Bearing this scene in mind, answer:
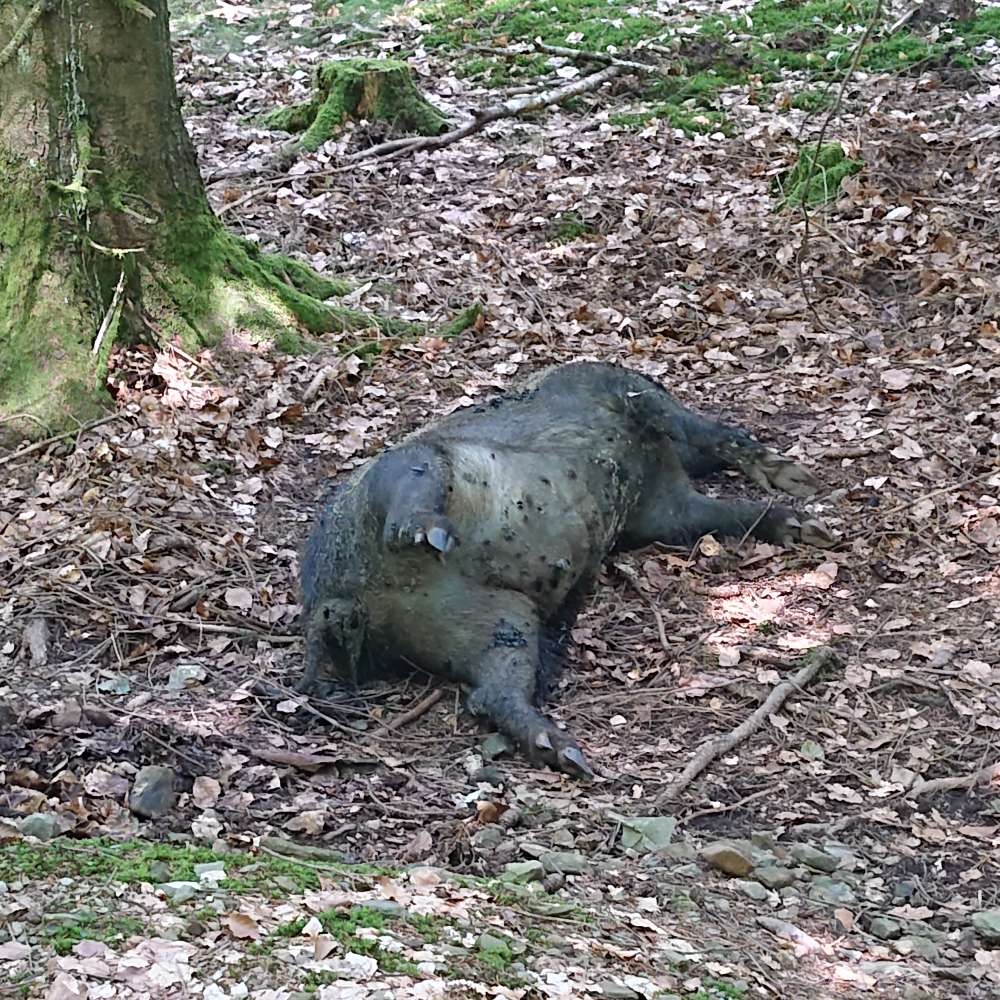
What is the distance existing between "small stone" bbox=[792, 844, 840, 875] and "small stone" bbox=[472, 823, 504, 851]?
3.15 feet

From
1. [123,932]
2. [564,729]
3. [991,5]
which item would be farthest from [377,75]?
[123,932]

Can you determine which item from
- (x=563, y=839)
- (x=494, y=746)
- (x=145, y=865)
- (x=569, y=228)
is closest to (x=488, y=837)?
(x=563, y=839)

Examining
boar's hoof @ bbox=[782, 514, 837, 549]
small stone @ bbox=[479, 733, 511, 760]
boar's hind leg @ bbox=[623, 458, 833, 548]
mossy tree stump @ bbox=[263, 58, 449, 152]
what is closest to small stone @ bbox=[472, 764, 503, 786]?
small stone @ bbox=[479, 733, 511, 760]

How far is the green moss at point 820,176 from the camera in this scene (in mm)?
10031

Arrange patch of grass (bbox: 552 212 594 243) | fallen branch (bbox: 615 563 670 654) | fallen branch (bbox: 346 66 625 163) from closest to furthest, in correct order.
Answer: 1. fallen branch (bbox: 615 563 670 654)
2. patch of grass (bbox: 552 212 594 243)
3. fallen branch (bbox: 346 66 625 163)

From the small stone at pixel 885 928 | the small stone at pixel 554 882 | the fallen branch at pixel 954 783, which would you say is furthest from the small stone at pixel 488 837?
the fallen branch at pixel 954 783

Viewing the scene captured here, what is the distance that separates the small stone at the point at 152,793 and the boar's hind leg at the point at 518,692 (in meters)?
1.29

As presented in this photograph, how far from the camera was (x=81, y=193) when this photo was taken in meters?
7.08

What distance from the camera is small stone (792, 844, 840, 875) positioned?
4430 millimetres

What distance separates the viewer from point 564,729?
546 centimetres

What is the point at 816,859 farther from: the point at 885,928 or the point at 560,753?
the point at 560,753

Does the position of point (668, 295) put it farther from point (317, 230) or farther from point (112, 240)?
point (112, 240)

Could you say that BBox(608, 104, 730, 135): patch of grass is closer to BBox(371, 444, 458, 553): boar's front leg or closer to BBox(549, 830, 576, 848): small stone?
BBox(371, 444, 458, 553): boar's front leg

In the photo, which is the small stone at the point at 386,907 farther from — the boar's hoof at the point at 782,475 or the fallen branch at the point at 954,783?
the boar's hoof at the point at 782,475
